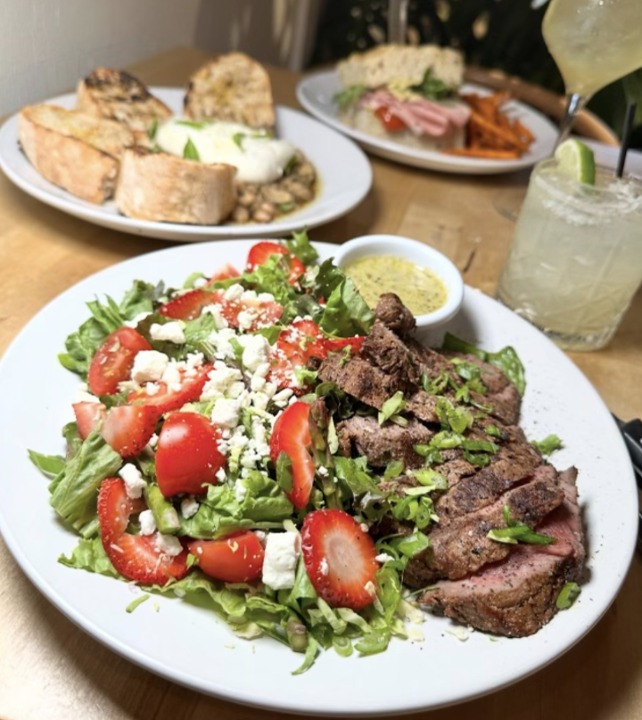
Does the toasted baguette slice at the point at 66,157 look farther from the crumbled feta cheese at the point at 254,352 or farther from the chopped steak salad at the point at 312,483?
the crumbled feta cheese at the point at 254,352

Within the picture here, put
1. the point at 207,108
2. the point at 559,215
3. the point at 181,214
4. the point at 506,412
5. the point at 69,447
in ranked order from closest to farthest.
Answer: the point at 69,447, the point at 506,412, the point at 559,215, the point at 181,214, the point at 207,108

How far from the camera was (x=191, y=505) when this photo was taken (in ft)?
4.80

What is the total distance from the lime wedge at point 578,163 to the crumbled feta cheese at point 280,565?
1588 millimetres

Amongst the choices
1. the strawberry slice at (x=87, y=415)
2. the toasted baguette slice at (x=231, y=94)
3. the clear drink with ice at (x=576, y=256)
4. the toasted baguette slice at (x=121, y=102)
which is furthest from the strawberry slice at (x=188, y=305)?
the toasted baguette slice at (x=231, y=94)

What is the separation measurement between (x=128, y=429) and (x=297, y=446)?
37 centimetres

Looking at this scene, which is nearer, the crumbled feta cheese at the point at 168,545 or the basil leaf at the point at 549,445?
the crumbled feta cheese at the point at 168,545

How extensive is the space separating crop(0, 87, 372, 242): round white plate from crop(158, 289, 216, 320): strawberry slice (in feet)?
1.66

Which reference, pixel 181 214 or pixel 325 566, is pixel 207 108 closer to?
pixel 181 214

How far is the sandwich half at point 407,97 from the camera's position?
3.70 meters

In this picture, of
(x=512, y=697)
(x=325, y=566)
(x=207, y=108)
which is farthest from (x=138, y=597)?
(x=207, y=108)

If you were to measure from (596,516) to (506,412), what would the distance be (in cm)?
35

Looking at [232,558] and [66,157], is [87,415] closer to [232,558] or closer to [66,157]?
[232,558]

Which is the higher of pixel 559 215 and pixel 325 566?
pixel 559 215

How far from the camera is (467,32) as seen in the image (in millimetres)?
6184
